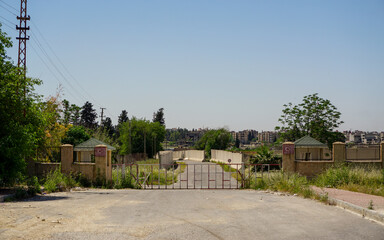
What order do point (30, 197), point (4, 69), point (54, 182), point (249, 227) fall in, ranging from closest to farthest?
point (249, 227), point (30, 197), point (4, 69), point (54, 182)

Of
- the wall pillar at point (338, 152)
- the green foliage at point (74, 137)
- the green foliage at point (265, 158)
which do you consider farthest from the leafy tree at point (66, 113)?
the wall pillar at point (338, 152)

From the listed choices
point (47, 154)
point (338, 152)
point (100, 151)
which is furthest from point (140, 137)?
point (338, 152)

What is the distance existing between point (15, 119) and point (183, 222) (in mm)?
13076

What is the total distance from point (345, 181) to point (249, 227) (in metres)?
12.1

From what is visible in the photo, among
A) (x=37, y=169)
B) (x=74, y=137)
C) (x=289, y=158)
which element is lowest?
(x=37, y=169)

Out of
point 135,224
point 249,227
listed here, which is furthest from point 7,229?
point 249,227

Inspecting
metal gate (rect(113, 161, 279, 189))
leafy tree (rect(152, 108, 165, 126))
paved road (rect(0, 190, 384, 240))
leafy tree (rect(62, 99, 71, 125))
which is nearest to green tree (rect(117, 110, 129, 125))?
leafy tree (rect(152, 108, 165, 126))

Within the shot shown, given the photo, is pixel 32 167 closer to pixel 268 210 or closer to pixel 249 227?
pixel 268 210

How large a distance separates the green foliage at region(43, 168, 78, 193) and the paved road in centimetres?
677

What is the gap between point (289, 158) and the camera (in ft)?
78.5

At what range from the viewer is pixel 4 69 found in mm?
19484

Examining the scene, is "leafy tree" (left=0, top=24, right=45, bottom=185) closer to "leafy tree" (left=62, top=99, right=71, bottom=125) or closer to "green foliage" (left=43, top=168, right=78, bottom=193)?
"green foliage" (left=43, top=168, right=78, bottom=193)

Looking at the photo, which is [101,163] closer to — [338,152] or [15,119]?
[15,119]

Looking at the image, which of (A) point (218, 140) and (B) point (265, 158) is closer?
(B) point (265, 158)
